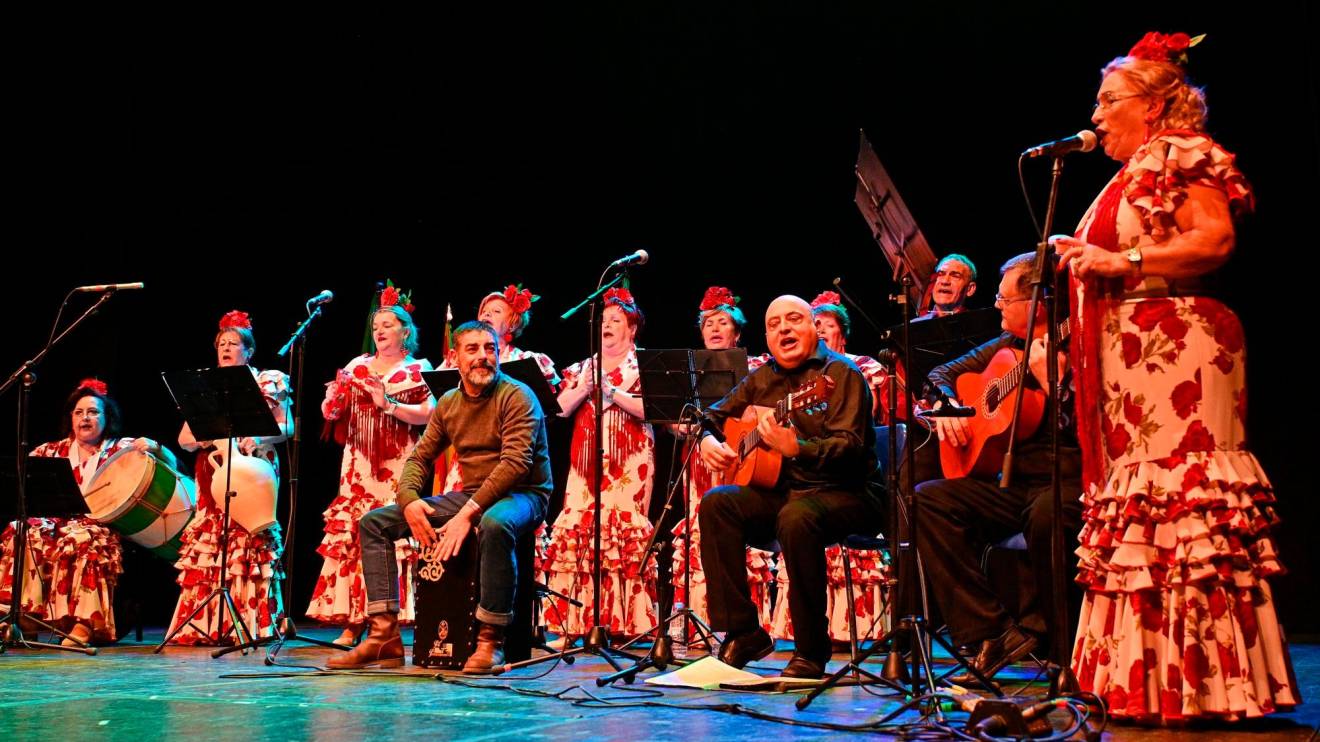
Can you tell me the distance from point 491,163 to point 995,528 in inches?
198

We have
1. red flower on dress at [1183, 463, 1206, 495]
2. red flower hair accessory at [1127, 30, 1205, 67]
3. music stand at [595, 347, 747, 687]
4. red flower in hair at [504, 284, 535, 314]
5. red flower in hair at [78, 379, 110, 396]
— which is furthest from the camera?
red flower in hair at [78, 379, 110, 396]

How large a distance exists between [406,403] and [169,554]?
187 centimetres

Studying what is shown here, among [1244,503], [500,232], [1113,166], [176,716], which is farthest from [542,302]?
[1244,503]

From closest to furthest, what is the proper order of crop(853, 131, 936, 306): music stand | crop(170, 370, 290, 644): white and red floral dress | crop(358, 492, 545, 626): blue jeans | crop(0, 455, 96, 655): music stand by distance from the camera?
crop(853, 131, 936, 306): music stand → crop(358, 492, 545, 626): blue jeans → crop(0, 455, 96, 655): music stand → crop(170, 370, 290, 644): white and red floral dress

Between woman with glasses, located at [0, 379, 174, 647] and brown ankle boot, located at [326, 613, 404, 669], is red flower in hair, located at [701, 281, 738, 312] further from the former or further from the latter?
woman with glasses, located at [0, 379, 174, 647]

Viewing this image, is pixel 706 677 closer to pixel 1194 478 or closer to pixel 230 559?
pixel 1194 478

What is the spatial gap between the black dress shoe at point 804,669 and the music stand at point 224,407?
9.83 ft

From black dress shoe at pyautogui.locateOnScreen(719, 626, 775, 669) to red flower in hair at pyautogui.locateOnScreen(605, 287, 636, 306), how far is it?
282cm

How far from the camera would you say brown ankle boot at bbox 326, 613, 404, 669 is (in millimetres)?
4977

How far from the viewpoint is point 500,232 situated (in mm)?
8141

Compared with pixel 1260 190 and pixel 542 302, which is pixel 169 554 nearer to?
pixel 542 302

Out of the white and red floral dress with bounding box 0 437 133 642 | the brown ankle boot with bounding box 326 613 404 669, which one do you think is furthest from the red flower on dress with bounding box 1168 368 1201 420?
the white and red floral dress with bounding box 0 437 133 642

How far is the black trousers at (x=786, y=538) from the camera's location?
4.24 meters

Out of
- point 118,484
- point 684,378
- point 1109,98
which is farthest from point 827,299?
point 118,484
